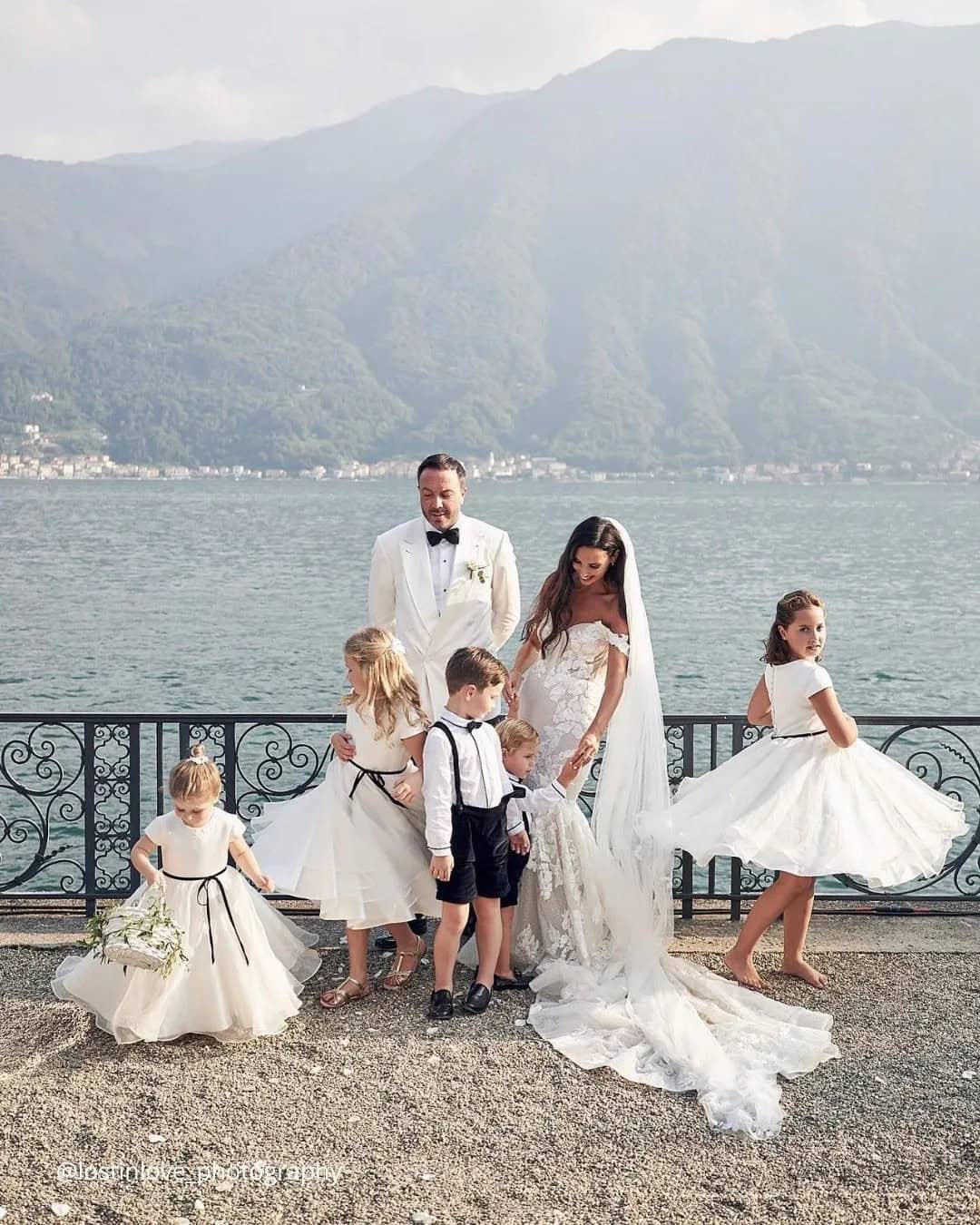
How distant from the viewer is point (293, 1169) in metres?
3.83

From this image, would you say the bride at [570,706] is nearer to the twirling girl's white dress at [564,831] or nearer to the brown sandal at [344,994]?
the twirling girl's white dress at [564,831]

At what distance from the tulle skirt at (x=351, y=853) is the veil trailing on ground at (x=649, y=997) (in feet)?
2.39

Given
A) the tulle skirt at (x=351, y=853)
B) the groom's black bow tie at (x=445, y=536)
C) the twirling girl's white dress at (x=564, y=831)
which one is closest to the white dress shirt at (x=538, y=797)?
the twirling girl's white dress at (x=564, y=831)

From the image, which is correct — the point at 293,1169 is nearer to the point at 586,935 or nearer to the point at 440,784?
the point at 440,784

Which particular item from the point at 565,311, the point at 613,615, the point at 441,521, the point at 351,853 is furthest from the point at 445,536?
the point at 565,311

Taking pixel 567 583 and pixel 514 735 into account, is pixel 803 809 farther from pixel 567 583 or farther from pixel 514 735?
pixel 567 583

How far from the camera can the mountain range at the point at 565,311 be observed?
130 m

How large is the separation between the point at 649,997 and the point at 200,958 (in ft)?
6.10

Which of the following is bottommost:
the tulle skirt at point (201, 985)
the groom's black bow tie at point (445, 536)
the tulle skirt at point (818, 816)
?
the tulle skirt at point (201, 985)

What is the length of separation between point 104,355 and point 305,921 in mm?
132985

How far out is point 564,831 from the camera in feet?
18.2

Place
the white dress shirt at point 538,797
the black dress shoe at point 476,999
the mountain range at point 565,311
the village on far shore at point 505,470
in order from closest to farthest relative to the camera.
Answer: the black dress shoe at point 476,999 → the white dress shirt at point 538,797 → the village on far shore at point 505,470 → the mountain range at point 565,311

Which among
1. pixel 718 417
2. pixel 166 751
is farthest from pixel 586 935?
pixel 718 417

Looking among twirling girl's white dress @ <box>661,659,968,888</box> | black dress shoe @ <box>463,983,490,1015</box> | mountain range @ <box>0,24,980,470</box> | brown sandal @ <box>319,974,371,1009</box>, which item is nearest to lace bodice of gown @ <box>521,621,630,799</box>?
twirling girl's white dress @ <box>661,659,968,888</box>
